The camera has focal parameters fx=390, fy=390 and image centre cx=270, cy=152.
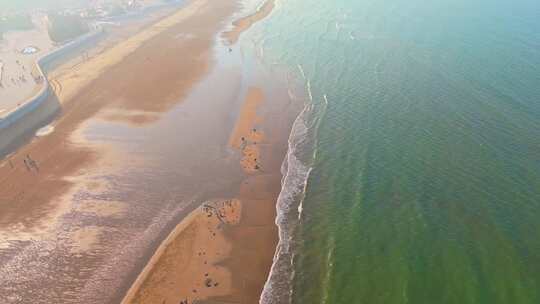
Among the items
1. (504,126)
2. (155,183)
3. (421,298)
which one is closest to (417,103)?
(504,126)

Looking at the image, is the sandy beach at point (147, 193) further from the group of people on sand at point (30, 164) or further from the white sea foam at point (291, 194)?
the white sea foam at point (291, 194)

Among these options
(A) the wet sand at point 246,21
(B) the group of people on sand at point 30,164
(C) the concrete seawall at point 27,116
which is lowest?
(B) the group of people on sand at point 30,164

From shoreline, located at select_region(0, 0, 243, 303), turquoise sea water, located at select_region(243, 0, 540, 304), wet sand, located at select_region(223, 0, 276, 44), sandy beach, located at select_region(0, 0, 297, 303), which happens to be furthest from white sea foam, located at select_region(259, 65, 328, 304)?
wet sand, located at select_region(223, 0, 276, 44)

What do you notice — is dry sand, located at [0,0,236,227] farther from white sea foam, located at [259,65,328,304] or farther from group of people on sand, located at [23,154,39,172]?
white sea foam, located at [259,65,328,304]

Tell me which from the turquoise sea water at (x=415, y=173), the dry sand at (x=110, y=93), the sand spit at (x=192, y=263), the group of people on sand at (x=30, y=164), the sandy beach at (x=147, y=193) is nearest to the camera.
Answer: the sand spit at (x=192, y=263)

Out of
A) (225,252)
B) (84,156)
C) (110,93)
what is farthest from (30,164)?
(225,252)

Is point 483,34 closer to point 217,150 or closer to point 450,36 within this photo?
point 450,36

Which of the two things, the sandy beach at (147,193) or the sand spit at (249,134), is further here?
the sand spit at (249,134)

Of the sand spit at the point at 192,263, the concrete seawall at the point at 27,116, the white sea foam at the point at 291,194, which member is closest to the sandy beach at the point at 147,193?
the sand spit at the point at 192,263
